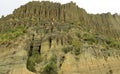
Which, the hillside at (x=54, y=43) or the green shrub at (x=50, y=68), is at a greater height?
the hillside at (x=54, y=43)

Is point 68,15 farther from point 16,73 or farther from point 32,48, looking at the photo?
point 16,73

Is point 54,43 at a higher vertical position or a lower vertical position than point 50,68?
higher

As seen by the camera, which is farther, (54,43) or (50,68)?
(54,43)

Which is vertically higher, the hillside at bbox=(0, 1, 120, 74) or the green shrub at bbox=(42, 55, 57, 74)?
the hillside at bbox=(0, 1, 120, 74)

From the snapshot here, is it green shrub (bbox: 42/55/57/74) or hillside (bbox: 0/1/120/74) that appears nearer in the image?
green shrub (bbox: 42/55/57/74)

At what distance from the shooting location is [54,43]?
8044cm

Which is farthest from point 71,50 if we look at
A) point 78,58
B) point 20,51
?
point 20,51

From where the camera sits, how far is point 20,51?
78938 mm

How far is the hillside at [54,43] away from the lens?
75.8 m

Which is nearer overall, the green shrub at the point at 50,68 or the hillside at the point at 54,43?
the green shrub at the point at 50,68

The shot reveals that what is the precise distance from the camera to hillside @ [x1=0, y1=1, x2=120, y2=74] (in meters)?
75.8

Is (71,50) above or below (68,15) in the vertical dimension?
below

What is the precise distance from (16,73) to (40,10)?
991 inches

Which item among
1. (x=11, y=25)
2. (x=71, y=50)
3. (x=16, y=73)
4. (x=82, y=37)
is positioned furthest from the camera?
(x=11, y=25)
